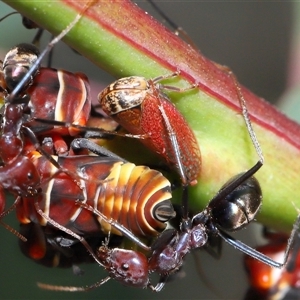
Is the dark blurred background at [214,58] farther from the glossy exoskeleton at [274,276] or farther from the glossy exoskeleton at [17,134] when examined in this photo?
the glossy exoskeleton at [17,134]

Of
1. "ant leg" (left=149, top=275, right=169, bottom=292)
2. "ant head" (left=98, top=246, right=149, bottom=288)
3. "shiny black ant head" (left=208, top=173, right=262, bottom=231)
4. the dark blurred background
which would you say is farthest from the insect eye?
the dark blurred background

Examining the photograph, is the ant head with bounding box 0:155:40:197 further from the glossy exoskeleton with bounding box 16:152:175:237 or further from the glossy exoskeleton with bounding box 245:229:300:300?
the glossy exoskeleton with bounding box 245:229:300:300

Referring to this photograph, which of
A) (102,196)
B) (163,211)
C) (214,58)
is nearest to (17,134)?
(102,196)

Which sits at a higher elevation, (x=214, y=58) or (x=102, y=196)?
(x=214, y=58)

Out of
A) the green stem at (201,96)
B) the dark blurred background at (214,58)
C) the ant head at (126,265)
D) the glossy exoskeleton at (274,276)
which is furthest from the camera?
the glossy exoskeleton at (274,276)

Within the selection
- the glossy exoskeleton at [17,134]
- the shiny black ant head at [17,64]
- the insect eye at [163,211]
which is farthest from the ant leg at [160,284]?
the shiny black ant head at [17,64]

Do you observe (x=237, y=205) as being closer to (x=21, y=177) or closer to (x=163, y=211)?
(x=163, y=211)
